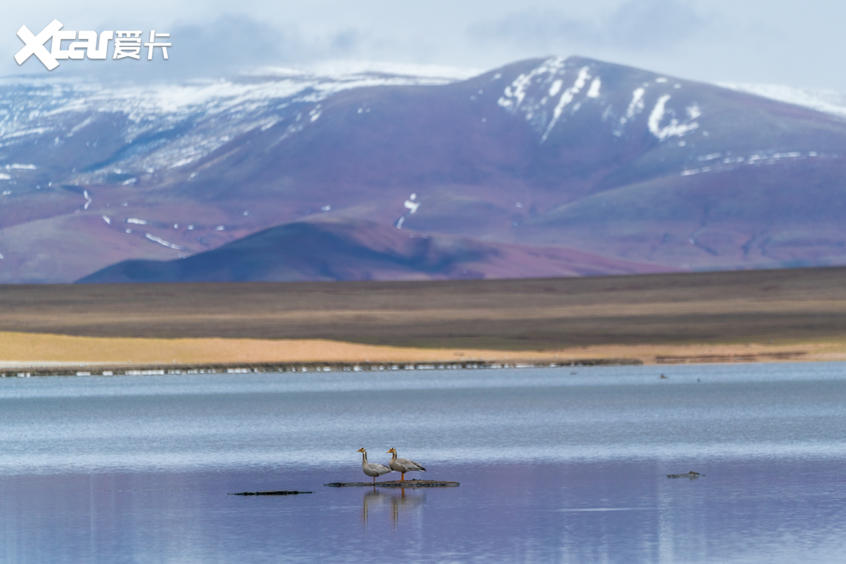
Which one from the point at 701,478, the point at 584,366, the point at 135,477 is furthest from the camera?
the point at 584,366

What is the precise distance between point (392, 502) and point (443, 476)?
410 cm

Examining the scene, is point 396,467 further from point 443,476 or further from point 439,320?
point 439,320

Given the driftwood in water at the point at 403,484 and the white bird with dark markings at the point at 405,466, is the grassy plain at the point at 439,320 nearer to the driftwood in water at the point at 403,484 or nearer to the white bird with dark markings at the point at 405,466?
the driftwood in water at the point at 403,484

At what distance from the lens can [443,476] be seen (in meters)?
34.9

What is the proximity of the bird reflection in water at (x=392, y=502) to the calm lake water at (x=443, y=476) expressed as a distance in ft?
0.19

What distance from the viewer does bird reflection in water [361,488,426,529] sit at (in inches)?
1158

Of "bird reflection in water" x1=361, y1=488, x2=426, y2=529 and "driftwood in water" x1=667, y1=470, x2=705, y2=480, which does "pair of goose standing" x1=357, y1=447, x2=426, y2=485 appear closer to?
"bird reflection in water" x1=361, y1=488, x2=426, y2=529

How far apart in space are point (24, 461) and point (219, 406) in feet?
68.7

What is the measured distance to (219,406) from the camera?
2415 inches

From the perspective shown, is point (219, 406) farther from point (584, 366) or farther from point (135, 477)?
point (584, 366)

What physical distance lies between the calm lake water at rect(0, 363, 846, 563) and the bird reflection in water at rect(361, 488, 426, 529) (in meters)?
0.06

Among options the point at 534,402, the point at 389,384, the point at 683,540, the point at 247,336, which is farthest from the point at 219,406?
the point at 247,336

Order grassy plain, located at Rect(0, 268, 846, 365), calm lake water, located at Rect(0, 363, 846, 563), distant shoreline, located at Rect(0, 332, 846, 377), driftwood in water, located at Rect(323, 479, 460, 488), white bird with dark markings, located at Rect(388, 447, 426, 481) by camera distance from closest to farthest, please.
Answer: calm lake water, located at Rect(0, 363, 846, 563)
white bird with dark markings, located at Rect(388, 447, 426, 481)
driftwood in water, located at Rect(323, 479, 460, 488)
distant shoreline, located at Rect(0, 332, 846, 377)
grassy plain, located at Rect(0, 268, 846, 365)

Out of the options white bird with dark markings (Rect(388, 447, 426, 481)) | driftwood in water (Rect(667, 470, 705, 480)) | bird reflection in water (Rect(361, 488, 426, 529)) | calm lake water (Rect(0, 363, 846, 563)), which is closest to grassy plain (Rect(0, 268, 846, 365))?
calm lake water (Rect(0, 363, 846, 563))
